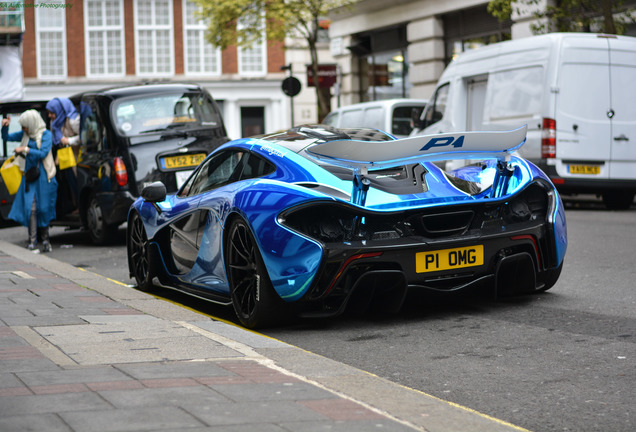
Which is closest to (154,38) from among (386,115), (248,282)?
(386,115)

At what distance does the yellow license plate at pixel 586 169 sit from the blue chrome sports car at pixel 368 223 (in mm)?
8482

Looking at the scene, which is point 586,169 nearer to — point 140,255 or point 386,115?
point 386,115

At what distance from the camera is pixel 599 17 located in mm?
20641

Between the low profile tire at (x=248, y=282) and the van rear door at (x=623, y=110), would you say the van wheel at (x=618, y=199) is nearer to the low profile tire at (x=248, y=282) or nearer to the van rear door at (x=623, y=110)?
the van rear door at (x=623, y=110)

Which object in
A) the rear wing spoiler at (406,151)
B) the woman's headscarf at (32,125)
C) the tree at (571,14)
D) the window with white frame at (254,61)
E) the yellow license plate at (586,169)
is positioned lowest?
the yellow license plate at (586,169)

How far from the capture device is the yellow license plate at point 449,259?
589 cm

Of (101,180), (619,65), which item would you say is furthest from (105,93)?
(619,65)

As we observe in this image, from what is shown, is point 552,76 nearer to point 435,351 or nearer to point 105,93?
point 105,93

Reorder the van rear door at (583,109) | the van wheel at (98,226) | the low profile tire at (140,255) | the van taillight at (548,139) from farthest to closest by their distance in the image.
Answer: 1. the van taillight at (548,139)
2. the van rear door at (583,109)
3. the van wheel at (98,226)
4. the low profile tire at (140,255)

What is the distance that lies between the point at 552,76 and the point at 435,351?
1004cm

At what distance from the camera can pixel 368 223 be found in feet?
19.0

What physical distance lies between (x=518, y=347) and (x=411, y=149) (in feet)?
4.27

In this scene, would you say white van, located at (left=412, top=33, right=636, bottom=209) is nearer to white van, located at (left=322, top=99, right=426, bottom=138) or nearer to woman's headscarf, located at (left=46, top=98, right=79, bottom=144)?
white van, located at (left=322, top=99, right=426, bottom=138)

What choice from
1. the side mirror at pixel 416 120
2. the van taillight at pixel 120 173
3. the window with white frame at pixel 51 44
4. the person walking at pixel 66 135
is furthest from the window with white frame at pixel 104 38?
the van taillight at pixel 120 173
